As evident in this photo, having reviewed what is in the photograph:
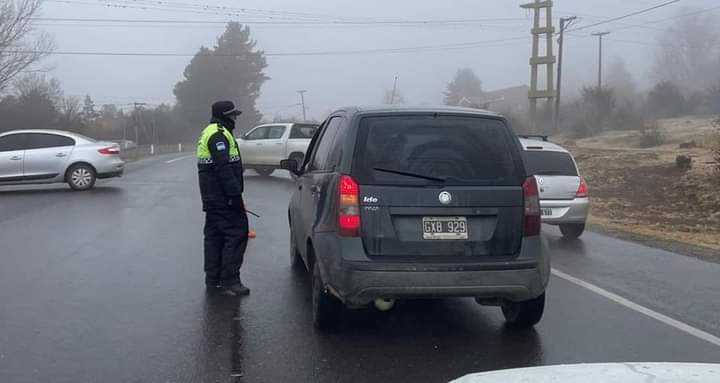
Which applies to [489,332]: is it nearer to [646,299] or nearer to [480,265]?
[480,265]

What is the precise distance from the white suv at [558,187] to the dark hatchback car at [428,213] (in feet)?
17.6

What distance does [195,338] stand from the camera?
5684 mm

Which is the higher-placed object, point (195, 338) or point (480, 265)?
point (480, 265)

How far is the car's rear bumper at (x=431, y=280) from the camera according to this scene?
5168mm

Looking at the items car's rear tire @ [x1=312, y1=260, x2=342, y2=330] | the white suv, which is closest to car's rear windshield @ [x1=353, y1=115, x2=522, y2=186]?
car's rear tire @ [x1=312, y1=260, x2=342, y2=330]

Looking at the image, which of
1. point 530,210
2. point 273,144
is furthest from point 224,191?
point 273,144

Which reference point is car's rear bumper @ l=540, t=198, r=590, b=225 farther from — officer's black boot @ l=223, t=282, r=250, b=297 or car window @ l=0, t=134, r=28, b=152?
car window @ l=0, t=134, r=28, b=152

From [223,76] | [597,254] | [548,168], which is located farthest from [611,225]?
[223,76]

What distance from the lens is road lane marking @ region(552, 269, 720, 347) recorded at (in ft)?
19.1

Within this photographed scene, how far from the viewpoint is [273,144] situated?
74.7ft

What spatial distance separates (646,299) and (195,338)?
4166 millimetres

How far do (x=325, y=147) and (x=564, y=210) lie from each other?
5438 mm

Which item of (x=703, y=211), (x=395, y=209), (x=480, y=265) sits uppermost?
(x=395, y=209)

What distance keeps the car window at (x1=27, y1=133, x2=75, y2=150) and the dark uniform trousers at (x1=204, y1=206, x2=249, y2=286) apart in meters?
11.9
